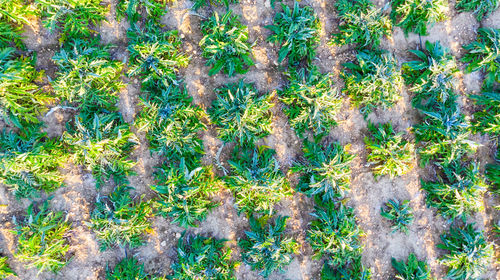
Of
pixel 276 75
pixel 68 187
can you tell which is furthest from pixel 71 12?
pixel 276 75

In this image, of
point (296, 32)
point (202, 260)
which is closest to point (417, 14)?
point (296, 32)

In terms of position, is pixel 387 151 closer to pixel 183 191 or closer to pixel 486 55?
pixel 486 55

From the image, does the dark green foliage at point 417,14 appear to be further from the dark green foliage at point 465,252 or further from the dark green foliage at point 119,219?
the dark green foliage at point 119,219

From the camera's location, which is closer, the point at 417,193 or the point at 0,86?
the point at 0,86

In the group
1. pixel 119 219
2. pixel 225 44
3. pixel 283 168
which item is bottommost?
pixel 119 219

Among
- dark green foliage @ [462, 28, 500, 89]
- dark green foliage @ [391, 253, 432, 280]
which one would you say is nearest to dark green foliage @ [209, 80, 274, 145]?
dark green foliage @ [391, 253, 432, 280]

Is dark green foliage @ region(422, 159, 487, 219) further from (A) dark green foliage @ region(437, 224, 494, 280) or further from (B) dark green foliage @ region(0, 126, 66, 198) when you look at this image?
(B) dark green foliage @ region(0, 126, 66, 198)

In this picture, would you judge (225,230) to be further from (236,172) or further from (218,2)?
(218,2)
